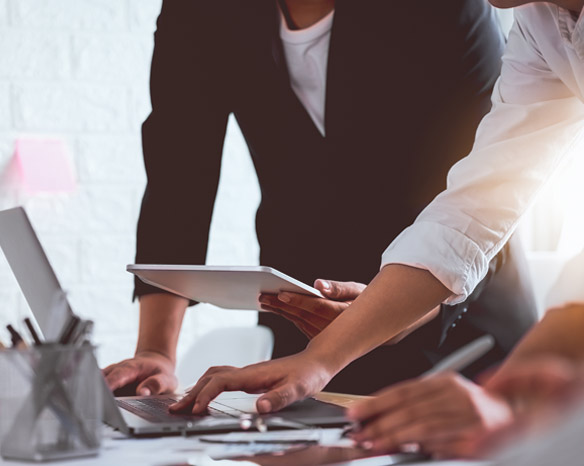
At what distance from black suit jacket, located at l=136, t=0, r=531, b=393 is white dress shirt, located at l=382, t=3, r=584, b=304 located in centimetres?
27

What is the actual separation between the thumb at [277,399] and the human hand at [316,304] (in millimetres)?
190

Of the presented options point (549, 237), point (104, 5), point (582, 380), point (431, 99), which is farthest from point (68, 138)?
point (582, 380)

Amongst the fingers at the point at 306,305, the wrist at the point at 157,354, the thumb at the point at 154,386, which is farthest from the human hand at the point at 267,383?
the wrist at the point at 157,354

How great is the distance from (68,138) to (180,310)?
901mm

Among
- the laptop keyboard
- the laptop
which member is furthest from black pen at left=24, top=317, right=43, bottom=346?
the laptop keyboard

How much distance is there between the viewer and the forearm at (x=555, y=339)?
17.6 inches

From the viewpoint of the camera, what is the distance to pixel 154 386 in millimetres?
1030

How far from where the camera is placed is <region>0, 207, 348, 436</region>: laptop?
645 mm

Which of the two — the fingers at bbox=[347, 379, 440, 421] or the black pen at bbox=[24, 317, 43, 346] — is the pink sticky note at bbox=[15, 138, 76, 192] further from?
the fingers at bbox=[347, 379, 440, 421]

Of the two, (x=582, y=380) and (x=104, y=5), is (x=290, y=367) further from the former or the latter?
(x=104, y=5)

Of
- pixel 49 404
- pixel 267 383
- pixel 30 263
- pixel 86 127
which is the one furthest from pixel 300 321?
pixel 86 127

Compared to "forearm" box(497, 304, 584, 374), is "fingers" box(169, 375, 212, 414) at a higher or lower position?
lower

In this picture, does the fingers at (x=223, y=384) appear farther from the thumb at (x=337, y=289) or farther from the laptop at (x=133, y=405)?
the thumb at (x=337, y=289)

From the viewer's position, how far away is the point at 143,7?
6.76ft
